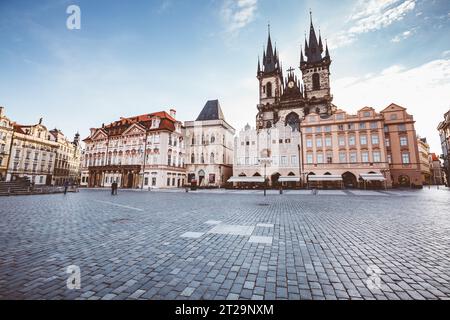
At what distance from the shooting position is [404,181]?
37562 millimetres

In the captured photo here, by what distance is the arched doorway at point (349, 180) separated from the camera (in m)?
37.4

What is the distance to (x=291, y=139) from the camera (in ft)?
133

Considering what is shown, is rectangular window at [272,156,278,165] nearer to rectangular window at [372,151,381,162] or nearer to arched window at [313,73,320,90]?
rectangular window at [372,151,381,162]

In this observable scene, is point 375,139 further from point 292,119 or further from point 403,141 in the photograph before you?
point 292,119

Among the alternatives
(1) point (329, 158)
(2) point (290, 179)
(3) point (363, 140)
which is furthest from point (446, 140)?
(2) point (290, 179)

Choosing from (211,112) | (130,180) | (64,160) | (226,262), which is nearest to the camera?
(226,262)

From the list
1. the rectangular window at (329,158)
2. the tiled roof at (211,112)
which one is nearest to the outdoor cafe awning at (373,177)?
the rectangular window at (329,158)

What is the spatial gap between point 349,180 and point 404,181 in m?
9.91

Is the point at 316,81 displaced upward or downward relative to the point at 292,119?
upward

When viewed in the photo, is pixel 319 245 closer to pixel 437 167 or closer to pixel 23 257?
pixel 23 257

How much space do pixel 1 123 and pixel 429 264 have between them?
6569 cm

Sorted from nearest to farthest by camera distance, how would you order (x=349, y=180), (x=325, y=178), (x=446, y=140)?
(x=325, y=178) → (x=349, y=180) → (x=446, y=140)

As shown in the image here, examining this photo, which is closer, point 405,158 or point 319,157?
point 405,158

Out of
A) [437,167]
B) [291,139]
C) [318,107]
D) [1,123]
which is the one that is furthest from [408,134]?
[1,123]
